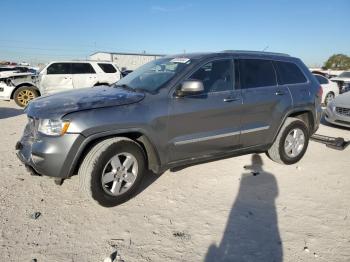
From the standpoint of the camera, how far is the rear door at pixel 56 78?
11266mm

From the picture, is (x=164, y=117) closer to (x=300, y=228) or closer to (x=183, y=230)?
(x=183, y=230)

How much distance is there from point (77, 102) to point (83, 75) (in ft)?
29.1

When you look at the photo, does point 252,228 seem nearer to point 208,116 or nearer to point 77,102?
point 208,116

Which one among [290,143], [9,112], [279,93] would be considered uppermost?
[279,93]

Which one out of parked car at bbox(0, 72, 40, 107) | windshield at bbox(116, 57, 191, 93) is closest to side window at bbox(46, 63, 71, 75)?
parked car at bbox(0, 72, 40, 107)

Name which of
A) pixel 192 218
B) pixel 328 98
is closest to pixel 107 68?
pixel 328 98

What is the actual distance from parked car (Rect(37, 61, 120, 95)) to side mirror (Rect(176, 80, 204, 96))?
8.05m

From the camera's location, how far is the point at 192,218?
3402mm

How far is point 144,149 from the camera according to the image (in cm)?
382

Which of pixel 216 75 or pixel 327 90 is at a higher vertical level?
pixel 216 75

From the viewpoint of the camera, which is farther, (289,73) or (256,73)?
(289,73)

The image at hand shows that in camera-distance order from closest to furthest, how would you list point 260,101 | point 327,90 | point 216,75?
1. point 216,75
2. point 260,101
3. point 327,90

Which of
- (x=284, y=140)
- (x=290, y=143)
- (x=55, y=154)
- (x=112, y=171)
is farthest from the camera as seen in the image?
(x=290, y=143)

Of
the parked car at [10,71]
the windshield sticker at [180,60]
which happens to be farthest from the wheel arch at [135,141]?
the parked car at [10,71]
